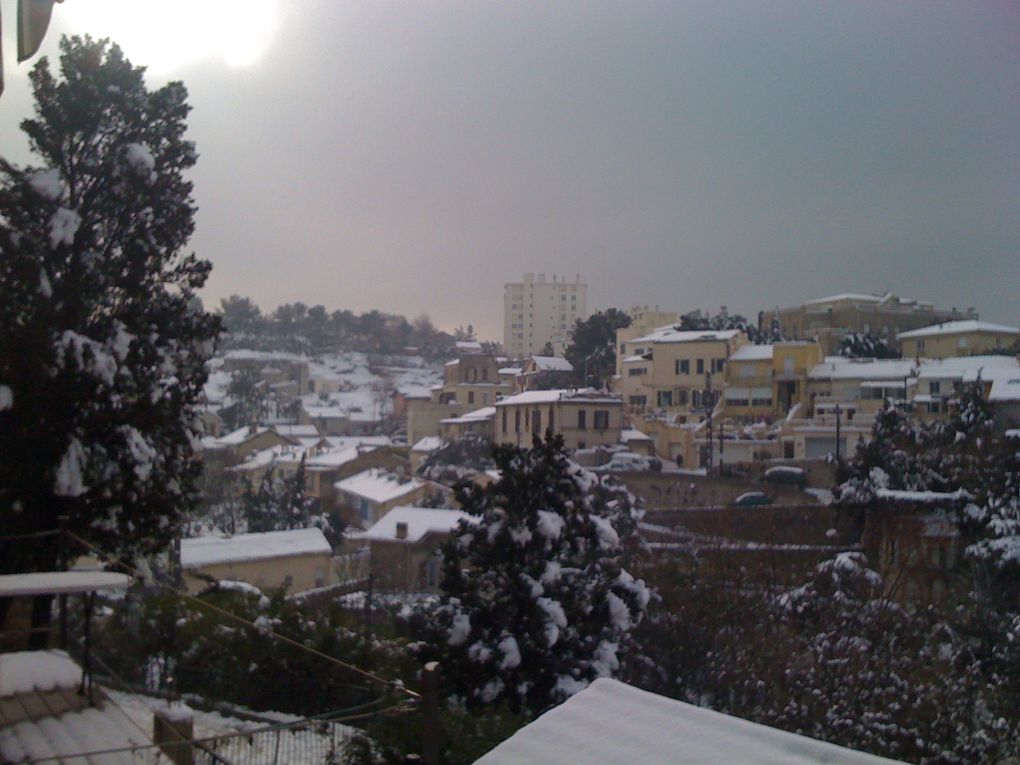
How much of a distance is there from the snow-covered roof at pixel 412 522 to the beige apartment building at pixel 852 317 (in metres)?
3.40

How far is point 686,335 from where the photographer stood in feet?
23.9

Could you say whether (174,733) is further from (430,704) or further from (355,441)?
(355,441)

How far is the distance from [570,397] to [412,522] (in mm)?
1738

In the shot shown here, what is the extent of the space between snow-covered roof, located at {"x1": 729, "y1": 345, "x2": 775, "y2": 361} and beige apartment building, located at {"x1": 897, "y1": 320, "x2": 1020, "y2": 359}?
1.05m

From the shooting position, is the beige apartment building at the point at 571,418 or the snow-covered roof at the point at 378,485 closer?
the beige apartment building at the point at 571,418

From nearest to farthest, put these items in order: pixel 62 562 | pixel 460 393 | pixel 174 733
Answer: pixel 174 733 < pixel 62 562 < pixel 460 393

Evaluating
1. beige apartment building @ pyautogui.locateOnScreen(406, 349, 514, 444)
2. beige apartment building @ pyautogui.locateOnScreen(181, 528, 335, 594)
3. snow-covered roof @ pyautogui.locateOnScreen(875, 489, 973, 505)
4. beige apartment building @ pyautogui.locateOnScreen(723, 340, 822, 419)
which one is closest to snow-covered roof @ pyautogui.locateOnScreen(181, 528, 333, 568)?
beige apartment building @ pyautogui.locateOnScreen(181, 528, 335, 594)

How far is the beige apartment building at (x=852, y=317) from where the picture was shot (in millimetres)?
6785

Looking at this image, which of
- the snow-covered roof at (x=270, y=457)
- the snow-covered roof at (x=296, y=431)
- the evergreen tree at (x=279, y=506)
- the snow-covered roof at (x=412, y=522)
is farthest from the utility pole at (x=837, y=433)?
the snow-covered roof at (x=296, y=431)

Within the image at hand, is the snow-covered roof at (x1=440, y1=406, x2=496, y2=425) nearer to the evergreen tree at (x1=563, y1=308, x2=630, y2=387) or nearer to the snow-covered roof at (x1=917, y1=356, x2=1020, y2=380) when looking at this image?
the evergreen tree at (x1=563, y1=308, x2=630, y2=387)

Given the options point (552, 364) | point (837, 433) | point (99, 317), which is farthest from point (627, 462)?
point (99, 317)

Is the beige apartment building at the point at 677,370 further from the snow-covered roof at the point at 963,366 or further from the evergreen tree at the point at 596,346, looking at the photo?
the snow-covered roof at the point at 963,366

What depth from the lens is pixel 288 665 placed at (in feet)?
12.0

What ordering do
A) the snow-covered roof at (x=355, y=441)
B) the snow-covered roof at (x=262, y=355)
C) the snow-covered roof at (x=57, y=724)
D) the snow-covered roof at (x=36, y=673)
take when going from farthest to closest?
the snow-covered roof at (x=262, y=355) < the snow-covered roof at (x=355, y=441) < the snow-covered roof at (x=36, y=673) < the snow-covered roof at (x=57, y=724)
